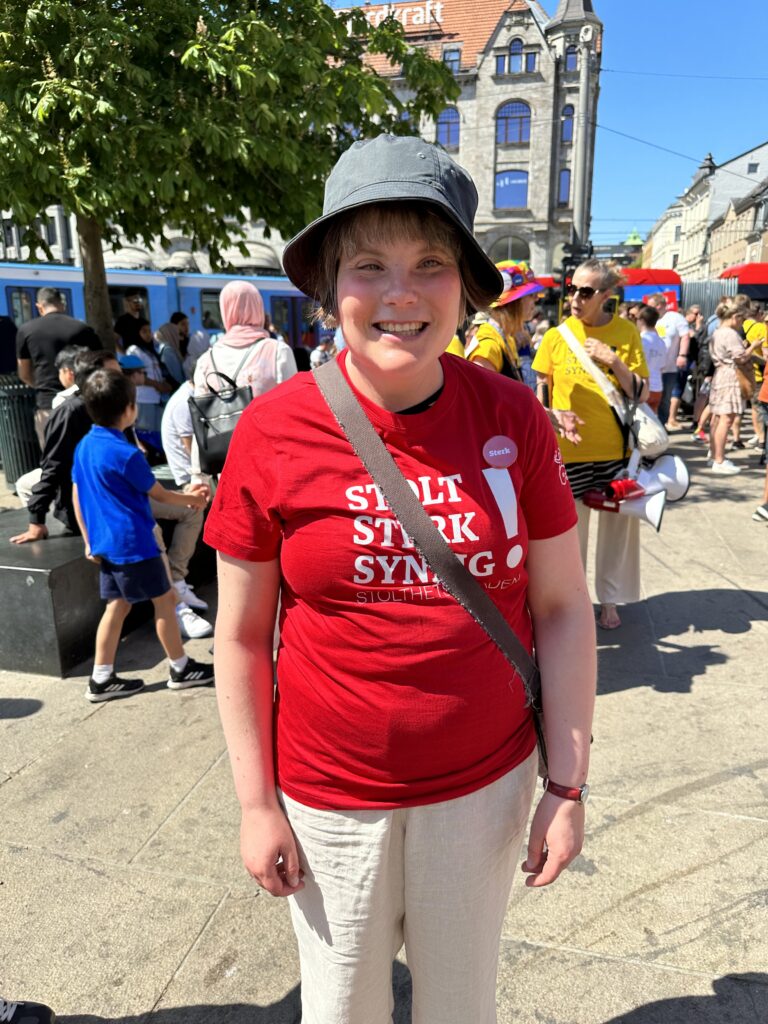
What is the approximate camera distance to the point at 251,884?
2.47 metres

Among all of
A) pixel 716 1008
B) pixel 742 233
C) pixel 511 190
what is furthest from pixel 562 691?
pixel 742 233

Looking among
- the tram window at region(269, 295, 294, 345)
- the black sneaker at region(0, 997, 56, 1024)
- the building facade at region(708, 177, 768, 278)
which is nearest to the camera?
the black sneaker at region(0, 997, 56, 1024)

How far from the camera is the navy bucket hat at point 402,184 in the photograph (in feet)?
3.72

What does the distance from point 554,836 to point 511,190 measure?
46.0 metres

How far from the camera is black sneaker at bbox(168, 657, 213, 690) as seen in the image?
3.82 metres

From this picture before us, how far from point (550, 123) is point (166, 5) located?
41.3m

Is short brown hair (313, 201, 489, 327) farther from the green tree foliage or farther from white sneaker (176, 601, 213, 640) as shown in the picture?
the green tree foliage

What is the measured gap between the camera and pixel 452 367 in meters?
1.37

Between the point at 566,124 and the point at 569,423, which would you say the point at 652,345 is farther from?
the point at 566,124

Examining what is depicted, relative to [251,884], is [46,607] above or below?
above

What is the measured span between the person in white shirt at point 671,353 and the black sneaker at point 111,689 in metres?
7.71

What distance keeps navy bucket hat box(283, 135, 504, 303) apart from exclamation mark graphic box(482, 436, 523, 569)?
Answer: 1.03 ft

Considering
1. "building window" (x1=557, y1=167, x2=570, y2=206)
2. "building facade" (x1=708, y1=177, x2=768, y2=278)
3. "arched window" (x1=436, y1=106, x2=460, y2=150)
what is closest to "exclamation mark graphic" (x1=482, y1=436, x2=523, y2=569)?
"building window" (x1=557, y1=167, x2=570, y2=206)

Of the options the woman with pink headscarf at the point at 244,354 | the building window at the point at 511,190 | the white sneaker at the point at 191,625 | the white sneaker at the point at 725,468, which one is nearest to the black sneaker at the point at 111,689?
the white sneaker at the point at 191,625
